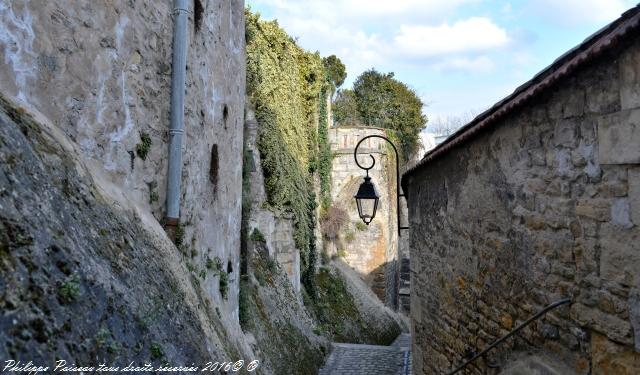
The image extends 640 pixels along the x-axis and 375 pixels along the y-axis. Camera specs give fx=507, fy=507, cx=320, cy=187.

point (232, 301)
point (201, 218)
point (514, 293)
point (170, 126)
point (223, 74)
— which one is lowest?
point (232, 301)

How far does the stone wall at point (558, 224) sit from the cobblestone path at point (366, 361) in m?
5.07

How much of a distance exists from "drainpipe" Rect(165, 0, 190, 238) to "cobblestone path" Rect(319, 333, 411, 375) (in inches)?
259

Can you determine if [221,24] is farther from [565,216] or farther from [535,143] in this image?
[565,216]

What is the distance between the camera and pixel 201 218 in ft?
16.9

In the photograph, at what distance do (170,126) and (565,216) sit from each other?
301 centimetres

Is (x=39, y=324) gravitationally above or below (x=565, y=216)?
below

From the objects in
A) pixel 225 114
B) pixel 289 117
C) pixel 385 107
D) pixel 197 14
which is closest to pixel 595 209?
pixel 197 14

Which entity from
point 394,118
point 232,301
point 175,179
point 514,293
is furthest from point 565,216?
point 394,118

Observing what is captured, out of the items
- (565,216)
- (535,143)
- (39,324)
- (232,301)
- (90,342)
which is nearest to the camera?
(39,324)

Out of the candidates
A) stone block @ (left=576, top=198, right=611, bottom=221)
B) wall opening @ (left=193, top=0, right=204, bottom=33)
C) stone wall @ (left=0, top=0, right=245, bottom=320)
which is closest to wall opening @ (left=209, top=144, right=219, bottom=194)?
stone wall @ (left=0, top=0, right=245, bottom=320)

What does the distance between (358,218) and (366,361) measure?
32.0ft

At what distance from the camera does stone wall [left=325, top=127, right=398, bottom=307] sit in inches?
777

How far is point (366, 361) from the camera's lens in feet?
34.3

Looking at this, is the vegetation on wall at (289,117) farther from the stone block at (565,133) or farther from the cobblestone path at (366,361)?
the stone block at (565,133)
